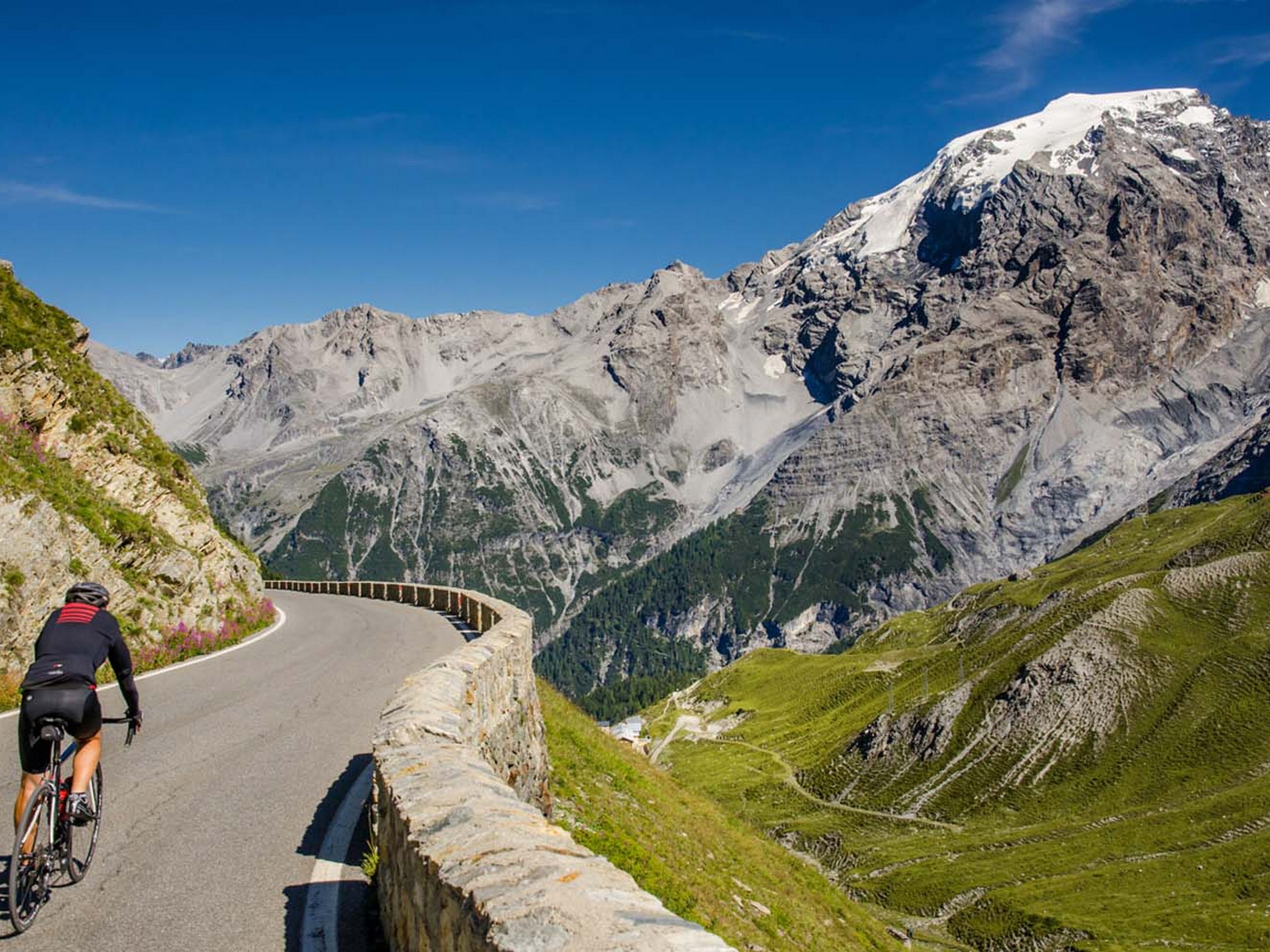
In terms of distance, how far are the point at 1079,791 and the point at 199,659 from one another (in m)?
111

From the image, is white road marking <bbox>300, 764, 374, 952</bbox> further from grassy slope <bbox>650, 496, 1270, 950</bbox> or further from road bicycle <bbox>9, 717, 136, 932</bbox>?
grassy slope <bbox>650, 496, 1270, 950</bbox>

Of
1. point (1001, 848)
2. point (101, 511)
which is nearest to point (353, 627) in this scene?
point (101, 511)

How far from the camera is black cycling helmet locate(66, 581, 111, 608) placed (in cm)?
1115

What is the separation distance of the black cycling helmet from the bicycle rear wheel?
2.14 m

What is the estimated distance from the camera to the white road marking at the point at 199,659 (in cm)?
2177

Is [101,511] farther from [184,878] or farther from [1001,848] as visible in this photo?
[1001,848]

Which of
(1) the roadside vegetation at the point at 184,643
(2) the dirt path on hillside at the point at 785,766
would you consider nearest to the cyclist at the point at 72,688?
(1) the roadside vegetation at the point at 184,643

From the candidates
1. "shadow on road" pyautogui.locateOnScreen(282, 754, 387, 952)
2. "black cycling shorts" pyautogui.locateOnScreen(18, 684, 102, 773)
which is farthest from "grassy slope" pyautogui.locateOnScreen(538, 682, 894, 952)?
"black cycling shorts" pyautogui.locateOnScreen(18, 684, 102, 773)

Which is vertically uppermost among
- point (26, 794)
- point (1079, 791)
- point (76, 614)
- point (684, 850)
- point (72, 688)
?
point (76, 614)

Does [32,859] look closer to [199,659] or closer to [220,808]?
[220,808]

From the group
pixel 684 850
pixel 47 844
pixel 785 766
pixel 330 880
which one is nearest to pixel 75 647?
pixel 47 844

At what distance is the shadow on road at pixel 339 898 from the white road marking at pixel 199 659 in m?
10.0

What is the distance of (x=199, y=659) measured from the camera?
29.2 metres

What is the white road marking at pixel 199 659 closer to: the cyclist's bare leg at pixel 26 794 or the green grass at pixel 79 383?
the green grass at pixel 79 383
